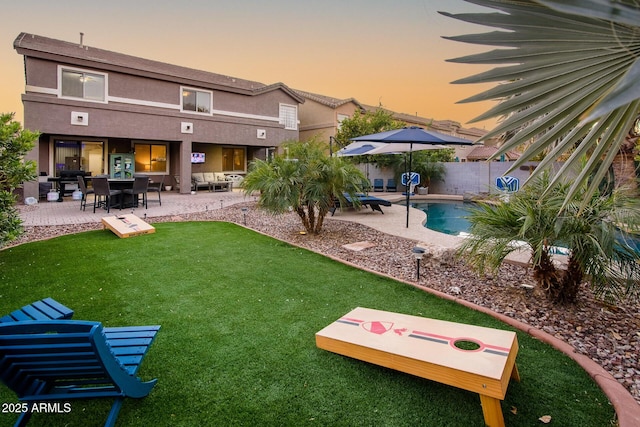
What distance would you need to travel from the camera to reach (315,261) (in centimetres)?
637

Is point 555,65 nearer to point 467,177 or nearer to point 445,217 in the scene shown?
point 445,217

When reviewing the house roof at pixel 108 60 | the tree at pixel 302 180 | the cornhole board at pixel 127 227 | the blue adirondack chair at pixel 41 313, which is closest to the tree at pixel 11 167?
the cornhole board at pixel 127 227

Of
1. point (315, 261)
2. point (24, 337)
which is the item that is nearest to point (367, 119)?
point (315, 261)

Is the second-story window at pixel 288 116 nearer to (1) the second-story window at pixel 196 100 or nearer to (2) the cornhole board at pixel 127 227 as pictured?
(1) the second-story window at pixel 196 100

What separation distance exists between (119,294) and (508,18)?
494 centimetres

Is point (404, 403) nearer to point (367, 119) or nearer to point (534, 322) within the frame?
point (534, 322)

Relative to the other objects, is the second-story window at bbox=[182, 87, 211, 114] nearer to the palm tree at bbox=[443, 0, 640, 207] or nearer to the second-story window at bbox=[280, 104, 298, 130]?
the second-story window at bbox=[280, 104, 298, 130]

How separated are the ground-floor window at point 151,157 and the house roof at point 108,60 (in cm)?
420

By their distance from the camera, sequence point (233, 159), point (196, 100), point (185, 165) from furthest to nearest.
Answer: point (233, 159), point (196, 100), point (185, 165)

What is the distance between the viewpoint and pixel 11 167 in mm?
5609

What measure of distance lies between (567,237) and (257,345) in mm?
3409

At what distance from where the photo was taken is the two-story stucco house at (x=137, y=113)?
47.2 ft

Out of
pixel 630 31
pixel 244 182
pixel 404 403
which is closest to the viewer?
pixel 630 31

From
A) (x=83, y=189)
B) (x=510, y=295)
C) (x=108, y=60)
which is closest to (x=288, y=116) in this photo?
(x=108, y=60)
